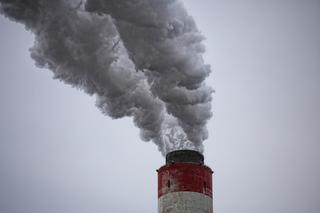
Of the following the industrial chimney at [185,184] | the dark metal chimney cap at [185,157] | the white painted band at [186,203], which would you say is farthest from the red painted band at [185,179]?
the dark metal chimney cap at [185,157]

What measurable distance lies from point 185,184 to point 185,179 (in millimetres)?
254

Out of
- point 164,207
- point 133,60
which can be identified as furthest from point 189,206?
point 133,60

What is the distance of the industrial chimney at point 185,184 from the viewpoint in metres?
25.1

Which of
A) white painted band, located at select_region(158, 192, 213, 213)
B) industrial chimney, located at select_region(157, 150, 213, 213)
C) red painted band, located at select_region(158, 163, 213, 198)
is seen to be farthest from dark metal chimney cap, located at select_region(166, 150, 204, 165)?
white painted band, located at select_region(158, 192, 213, 213)

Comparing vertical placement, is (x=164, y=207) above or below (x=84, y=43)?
below

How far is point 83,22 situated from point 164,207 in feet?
39.7

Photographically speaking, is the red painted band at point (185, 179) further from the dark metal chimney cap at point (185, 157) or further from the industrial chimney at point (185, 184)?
the dark metal chimney cap at point (185, 157)

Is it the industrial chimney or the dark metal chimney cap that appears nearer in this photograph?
the industrial chimney

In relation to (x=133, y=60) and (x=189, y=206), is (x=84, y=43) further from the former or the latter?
(x=189, y=206)

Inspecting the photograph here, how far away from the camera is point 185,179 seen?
25578 millimetres

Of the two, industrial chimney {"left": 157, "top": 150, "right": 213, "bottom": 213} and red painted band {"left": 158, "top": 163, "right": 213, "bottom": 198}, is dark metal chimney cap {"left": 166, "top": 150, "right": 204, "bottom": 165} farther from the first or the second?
red painted band {"left": 158, "top": 163, "right": 213, "bottom": 198}

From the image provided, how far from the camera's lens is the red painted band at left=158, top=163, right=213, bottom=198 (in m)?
25.5

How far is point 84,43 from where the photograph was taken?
3062cm

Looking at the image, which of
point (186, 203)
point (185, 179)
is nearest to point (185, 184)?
point (185, 179)
